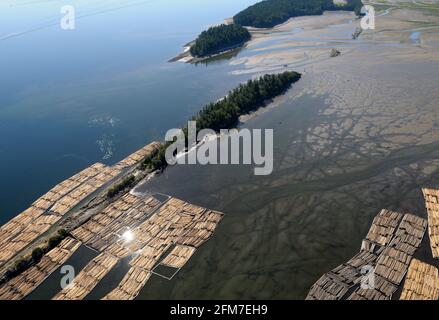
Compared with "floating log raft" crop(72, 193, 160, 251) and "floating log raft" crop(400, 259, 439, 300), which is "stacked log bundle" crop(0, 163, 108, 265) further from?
"floating log raft" crop(400, 259, 439, 300)

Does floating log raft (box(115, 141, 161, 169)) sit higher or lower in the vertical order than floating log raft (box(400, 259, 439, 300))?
higher

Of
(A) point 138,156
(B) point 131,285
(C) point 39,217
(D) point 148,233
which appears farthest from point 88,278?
(A) point 138,156

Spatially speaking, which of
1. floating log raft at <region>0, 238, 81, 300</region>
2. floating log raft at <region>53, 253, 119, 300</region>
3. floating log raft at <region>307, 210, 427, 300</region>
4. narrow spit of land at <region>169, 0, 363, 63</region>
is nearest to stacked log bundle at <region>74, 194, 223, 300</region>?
floating log raft at <region>53, 253, 119, 300</region>

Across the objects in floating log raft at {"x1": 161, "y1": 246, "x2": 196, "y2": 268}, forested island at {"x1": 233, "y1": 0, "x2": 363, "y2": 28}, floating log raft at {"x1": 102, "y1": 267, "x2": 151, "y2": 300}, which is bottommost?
floating log raft at {"x1": 102, "y1": 267, "x2": 151, "y2": 300}

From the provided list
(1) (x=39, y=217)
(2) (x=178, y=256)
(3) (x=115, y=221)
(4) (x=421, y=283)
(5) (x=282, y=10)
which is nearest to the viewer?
(4) (x=421, y=283)

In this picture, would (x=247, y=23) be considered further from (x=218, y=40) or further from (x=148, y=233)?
(x=148, y=233)

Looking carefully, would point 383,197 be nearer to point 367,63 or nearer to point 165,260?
point 165,260

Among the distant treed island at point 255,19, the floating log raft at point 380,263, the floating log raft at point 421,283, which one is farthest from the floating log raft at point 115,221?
the distant treed island at point 255,19

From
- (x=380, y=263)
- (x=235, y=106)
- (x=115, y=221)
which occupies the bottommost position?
(x=380, y=263)
